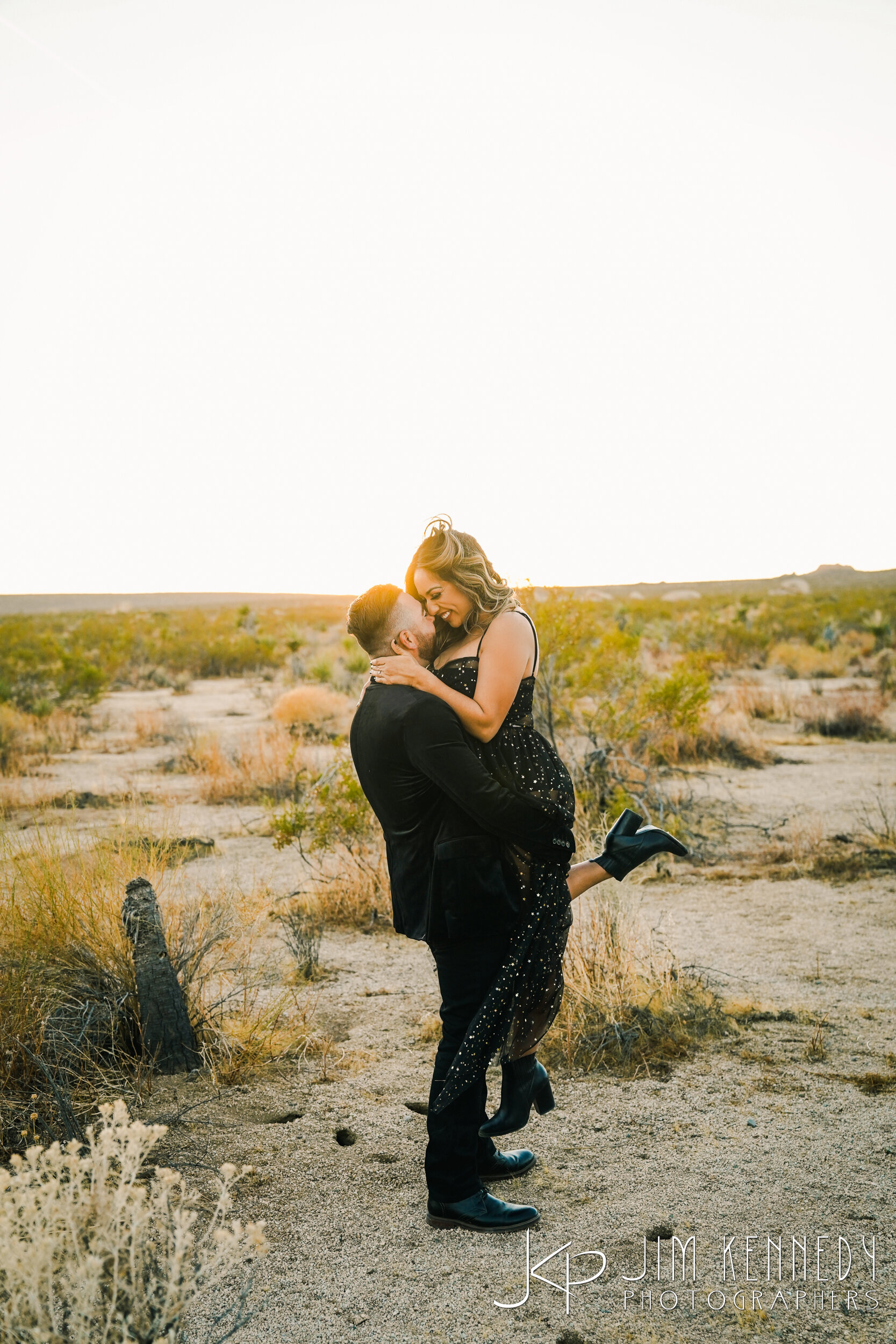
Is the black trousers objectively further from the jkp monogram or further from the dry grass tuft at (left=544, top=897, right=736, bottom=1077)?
the dry grass tuft at (left=544, top=897, right=736, bottom=1077)

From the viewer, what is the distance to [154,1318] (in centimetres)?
207

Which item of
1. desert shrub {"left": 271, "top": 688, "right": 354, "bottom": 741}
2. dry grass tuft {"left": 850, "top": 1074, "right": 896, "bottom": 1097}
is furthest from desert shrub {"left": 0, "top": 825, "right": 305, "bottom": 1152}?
desert shrub {"left": 271, "top": 688, "right": 354, "bottom": 741}

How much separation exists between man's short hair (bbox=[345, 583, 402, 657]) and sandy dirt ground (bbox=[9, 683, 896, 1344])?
1.95m

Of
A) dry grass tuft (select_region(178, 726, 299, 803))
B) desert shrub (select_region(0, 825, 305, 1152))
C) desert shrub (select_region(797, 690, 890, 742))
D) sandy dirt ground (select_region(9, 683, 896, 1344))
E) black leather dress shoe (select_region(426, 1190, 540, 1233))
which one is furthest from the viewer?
desert shrub (select_region(797, 690, 890, 742))

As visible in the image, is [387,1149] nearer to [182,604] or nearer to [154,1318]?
[154,1318]

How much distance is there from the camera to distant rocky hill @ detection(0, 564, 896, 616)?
3866 inches

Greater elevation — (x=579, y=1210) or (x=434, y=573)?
(x=434, y=573)

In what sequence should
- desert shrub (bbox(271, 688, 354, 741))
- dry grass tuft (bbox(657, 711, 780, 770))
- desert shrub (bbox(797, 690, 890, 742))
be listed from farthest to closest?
desert shrub (bbox(271, 688, 354, 741)) < desert shrub (bbox(797, 690, 890, 742)) < dry grass tuft (bbox(657, 711, 780, 770))

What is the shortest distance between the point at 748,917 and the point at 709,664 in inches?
528

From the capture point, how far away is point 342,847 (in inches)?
282

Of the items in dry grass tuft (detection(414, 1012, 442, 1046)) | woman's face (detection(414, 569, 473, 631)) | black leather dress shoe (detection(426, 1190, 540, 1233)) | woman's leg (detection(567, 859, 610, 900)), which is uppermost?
woman's face (detection(414, 569, 473, 631))

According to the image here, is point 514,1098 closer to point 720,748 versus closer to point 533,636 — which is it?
point 533,636

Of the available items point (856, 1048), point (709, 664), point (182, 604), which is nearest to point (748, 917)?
point (856, 1048)

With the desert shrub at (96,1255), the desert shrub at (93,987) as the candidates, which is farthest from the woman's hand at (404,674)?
the desert shrub at (93,987)
